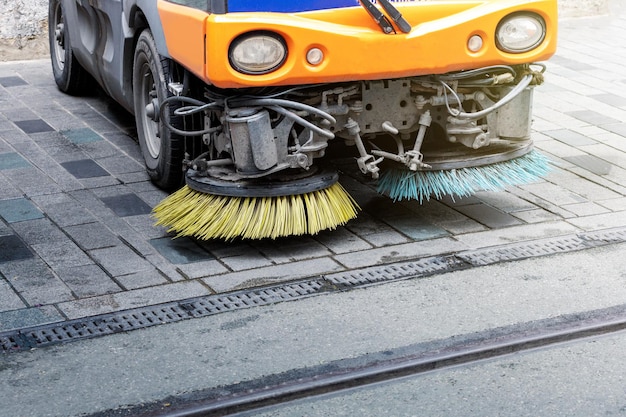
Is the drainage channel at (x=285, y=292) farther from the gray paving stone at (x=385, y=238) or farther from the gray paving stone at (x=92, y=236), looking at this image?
the gray paving stone at (x=92, y=236)

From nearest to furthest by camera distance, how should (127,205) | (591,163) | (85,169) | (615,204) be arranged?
(127,205) < (615,204) < (85,169) < (591,163)

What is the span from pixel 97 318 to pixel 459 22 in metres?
2.13

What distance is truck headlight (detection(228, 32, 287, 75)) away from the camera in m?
4.86

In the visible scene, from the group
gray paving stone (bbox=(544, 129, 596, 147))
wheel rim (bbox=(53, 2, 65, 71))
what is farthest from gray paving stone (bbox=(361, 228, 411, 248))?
wheel rim (bbox=(53, 2, 65, 71))

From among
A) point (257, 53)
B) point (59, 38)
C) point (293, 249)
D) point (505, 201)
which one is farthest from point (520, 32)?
point (59, 38)

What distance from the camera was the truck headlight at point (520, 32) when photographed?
5.28 metres

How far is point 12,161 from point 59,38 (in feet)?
6.75

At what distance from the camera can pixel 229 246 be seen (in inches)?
210

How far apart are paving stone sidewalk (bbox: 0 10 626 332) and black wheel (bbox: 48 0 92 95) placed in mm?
321

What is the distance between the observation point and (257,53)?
16.0 feet

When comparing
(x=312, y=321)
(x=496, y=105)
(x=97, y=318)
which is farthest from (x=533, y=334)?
(x=97, y=318)

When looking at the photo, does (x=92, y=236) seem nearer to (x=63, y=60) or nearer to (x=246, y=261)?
(x=246, y=261)

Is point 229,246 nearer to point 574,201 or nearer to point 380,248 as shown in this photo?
point 380,248

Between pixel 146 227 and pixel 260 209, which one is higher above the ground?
pixel 260 209
